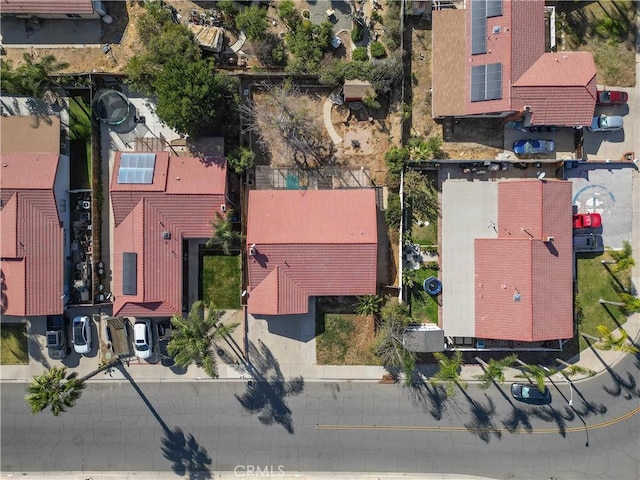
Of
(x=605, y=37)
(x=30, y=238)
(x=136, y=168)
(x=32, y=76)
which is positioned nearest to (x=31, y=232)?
(x=30, y=238)

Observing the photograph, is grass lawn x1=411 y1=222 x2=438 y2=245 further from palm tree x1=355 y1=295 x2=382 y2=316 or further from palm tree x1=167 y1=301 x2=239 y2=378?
palm tree x1=167 y1=301 x2=239 y2=378

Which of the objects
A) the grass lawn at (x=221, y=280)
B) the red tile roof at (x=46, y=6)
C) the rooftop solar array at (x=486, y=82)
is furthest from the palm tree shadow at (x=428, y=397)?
the red tile roof at (x=46, y=6)

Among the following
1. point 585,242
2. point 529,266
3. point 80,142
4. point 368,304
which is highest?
point 80,142

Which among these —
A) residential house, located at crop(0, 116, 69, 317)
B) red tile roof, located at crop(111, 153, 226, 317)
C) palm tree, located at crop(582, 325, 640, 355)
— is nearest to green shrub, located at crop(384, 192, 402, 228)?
red tile roof, located at crop(111, 153, 226, 317)

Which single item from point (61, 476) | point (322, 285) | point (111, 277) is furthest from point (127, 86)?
point (61, 476)

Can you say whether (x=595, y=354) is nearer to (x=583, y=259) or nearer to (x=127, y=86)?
(x=583, y=259)

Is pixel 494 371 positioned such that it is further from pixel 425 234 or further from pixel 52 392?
pixel 52 392

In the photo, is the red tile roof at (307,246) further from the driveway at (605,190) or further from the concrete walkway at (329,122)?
the driveway at (605,190)
